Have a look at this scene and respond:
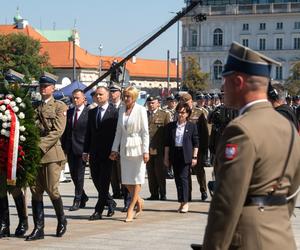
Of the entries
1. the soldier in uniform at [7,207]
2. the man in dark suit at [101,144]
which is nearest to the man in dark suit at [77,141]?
the man in dark suit at [101,144]

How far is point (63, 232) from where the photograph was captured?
34.8 ft

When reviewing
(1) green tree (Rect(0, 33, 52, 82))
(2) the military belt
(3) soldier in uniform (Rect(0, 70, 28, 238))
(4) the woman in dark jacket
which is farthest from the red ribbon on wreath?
(1) green tree (Rect(0, 33, 52, 82))

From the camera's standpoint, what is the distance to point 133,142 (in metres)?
12.1

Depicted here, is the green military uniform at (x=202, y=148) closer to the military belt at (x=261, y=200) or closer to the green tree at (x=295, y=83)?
the military belt at (x=261, y=200)

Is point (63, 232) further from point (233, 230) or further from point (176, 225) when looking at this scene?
point (233, 230)

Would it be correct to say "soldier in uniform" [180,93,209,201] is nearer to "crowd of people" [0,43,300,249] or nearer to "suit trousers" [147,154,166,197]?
"crowd of people" [0,43,300,249]

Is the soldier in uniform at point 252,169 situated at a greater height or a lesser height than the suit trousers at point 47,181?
greater

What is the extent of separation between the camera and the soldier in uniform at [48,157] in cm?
1037

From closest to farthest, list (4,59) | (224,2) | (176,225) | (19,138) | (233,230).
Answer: (233,230) < (19,138) < (176,225) < (4,59) < (224,2)

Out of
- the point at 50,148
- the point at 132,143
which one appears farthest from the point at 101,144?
the point at 50,148

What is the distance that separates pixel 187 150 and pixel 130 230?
8.56ft

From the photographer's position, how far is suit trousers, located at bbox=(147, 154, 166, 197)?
1525cm

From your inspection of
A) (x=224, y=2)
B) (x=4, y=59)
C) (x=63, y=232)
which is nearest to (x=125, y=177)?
(x=63, y=232)

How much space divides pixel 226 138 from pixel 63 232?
6423 mm
